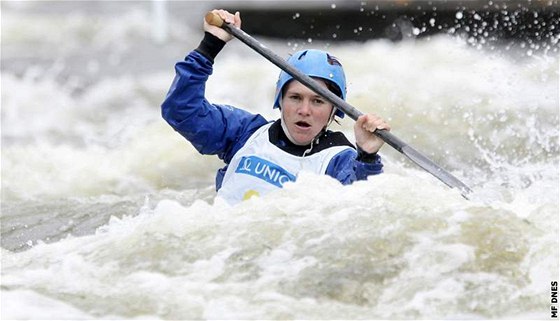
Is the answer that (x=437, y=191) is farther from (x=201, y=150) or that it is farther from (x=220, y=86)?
(x=220, y=86)

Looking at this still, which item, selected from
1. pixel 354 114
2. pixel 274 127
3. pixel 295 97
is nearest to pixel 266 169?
pixel 274 127

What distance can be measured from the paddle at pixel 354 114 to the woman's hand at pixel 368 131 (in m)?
0.03

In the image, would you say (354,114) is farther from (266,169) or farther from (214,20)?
(214,20)

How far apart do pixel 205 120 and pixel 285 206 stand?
3.13 feet

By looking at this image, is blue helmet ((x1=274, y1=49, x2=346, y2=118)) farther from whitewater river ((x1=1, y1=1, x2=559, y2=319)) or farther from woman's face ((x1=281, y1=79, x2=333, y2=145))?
whitewater river ((x1=1, y1=1, x2=559, y2=319))

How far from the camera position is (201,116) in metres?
5.52

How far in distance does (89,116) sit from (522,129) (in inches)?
197

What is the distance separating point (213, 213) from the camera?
15.7 feet

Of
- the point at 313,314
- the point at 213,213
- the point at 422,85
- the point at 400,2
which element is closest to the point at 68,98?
the point at 422,85

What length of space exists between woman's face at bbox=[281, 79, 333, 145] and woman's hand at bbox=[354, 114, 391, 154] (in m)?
0.39

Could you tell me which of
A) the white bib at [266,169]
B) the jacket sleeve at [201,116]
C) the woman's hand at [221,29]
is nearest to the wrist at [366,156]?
the white bib at [266,169]

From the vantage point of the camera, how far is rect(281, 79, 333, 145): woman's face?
5.35m

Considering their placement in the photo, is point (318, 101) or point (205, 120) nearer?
point (318, 101)

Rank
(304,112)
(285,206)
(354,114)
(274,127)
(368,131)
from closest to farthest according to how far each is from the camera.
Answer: (285,206) < (368,131) < (354,114) < (304,112) < (274,127)
